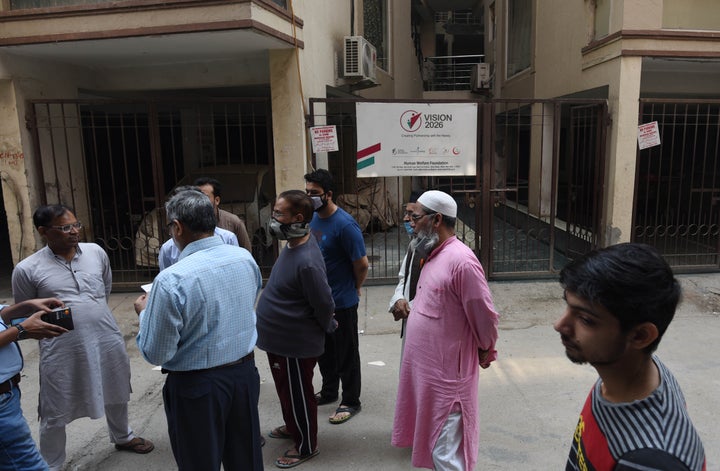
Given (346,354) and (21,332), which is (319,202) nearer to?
(346,354)

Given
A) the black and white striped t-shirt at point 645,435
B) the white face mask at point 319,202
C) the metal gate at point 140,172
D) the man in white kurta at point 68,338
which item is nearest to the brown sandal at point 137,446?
the man in white kurta at point 68,338

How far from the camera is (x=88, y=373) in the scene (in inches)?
118

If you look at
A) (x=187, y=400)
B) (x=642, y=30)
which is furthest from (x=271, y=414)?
(x=642, y=30)

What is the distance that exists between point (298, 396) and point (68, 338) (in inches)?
53.0

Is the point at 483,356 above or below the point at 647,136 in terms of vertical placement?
below

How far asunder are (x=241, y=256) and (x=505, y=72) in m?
12.8

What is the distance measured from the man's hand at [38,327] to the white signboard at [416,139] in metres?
4.71

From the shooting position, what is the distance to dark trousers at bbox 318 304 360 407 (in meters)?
3.65

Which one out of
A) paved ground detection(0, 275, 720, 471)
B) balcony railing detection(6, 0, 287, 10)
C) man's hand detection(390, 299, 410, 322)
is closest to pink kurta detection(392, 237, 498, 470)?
man's hand detection(390, 299, 410, 322)

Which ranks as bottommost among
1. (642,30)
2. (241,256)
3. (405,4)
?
(241,256)

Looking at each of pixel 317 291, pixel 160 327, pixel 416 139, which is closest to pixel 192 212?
pixel 160 327

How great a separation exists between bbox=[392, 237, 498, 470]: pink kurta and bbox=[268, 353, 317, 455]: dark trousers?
74 centimetres

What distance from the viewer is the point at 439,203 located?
2.66 m

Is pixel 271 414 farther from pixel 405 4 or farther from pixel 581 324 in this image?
pixel 405 4
